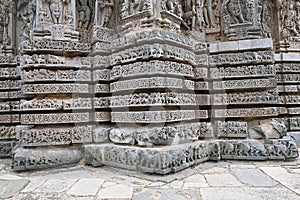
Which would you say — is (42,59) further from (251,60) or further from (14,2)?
(251,60)

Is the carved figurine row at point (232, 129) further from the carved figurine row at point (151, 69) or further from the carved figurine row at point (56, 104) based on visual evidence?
the carved figurine row at point (56, 104)

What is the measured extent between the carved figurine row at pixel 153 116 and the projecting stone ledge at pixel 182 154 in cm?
52

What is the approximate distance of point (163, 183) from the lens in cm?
349

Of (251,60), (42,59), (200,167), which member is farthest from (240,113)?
(42,59)

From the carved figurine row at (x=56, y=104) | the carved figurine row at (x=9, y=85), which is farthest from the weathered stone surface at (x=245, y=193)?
the carved figurine row at (x=9, y=85)

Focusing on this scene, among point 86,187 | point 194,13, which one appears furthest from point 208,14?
point 86,187

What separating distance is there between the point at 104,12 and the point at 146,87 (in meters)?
2.60

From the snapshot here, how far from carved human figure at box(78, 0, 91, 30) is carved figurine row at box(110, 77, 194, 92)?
2.06 m

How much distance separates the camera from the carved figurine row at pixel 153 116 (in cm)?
405

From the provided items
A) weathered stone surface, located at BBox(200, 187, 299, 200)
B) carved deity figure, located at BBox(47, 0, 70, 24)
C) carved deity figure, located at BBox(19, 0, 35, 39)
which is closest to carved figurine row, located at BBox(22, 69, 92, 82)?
carved deity figure, located at BBox(47, 0, 70, 24)

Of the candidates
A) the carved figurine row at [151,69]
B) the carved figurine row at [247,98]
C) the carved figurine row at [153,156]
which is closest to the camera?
the carved figurine row at [153,156]

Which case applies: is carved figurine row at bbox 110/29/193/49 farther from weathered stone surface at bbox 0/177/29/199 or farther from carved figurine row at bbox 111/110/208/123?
weathered stone surface at bbox 0/177/29/199

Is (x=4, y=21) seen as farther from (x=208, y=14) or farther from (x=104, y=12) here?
(x=208, y=14)

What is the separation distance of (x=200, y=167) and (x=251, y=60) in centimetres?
288
